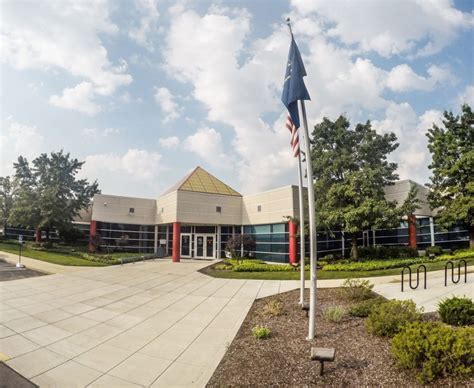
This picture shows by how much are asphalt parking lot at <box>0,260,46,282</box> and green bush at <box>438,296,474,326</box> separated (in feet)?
59.2

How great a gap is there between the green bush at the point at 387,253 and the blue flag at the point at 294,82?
17.4 meters

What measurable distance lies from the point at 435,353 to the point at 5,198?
146 feet

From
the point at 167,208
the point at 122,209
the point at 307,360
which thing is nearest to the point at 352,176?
the point at 307,360

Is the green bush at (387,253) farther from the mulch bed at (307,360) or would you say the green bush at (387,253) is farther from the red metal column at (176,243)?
the mulch bed at (307,360)

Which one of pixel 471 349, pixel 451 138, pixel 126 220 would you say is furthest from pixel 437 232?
pixel 126 220

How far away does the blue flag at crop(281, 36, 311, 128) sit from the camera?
7.32 m

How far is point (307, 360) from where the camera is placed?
565 cm

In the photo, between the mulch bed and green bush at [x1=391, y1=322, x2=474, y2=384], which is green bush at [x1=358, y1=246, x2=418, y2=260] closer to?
the mulch bed

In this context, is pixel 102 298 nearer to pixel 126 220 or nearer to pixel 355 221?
pixel 355 221

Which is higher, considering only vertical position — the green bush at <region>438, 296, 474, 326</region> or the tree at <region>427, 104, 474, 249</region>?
the tree at <region>427, 104, 474, 249</region>

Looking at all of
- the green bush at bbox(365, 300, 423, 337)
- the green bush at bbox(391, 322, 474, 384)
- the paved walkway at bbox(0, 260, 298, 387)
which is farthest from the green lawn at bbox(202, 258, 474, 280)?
the green bush at bbox(391, 322, 474, 384)

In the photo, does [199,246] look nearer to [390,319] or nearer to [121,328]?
[121,328]

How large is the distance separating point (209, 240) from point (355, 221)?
46.9 feet

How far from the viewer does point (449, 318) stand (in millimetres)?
6750
